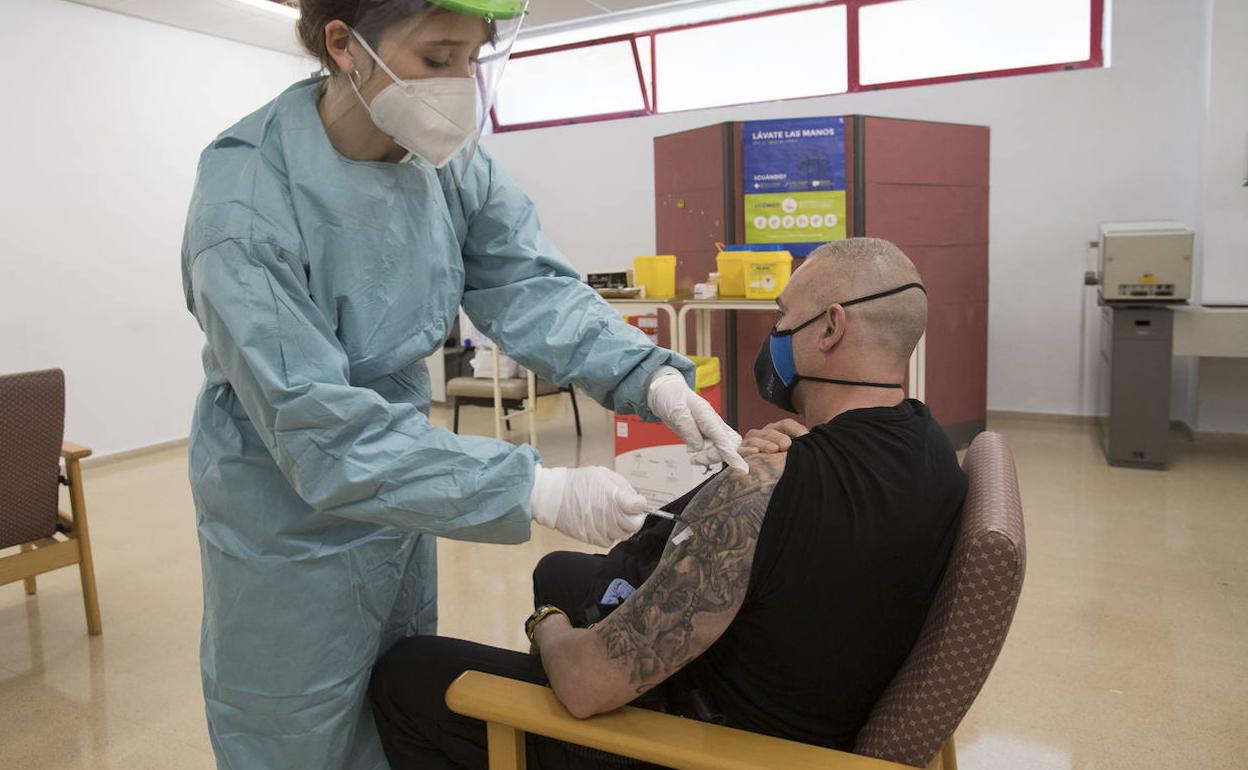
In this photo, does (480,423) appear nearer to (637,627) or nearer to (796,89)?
(796,89)

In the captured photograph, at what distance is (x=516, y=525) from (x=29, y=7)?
16.8 feet

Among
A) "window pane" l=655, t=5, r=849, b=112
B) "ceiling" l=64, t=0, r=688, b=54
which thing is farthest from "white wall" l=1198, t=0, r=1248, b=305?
"ceiling" l=64, t=0, r=688, b=54

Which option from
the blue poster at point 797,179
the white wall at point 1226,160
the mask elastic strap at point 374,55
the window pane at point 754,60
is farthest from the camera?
the window pane at point 754,60

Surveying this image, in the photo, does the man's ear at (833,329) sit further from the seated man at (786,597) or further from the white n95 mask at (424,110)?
the white n95 mask at (424,110)

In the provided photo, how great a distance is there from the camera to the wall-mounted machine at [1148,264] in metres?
3.94

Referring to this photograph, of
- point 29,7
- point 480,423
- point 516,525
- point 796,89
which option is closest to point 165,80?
point 29,7

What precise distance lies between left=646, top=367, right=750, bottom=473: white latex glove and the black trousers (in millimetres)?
359

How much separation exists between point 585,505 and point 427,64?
1.98ft

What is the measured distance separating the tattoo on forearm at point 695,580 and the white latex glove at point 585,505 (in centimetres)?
8

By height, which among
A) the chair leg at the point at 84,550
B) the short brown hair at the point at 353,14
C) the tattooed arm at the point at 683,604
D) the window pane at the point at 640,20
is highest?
the window pane at the point at 640,20

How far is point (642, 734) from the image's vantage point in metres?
1.05

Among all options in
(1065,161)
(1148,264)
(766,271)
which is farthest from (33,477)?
(1065,161)

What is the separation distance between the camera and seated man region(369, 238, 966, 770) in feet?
3.53

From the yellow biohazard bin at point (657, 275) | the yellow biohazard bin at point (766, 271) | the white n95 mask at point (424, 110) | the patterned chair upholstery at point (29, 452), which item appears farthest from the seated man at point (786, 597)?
the yellow biohazard bin at point (657, 275)
